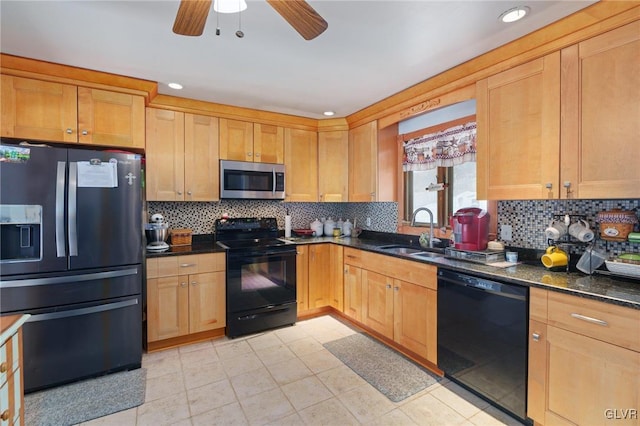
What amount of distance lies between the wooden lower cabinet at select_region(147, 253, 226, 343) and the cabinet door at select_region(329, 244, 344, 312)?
118 cm

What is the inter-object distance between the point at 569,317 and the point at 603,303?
0.17m

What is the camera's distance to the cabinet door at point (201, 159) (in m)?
3.07

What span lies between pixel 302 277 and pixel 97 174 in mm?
2053

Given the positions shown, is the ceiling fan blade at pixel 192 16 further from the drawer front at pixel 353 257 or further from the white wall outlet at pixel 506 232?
the white wall outlet at pixel 506 232

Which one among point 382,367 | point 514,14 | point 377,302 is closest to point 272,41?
point 514,14

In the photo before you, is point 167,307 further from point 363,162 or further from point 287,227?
point 363,162

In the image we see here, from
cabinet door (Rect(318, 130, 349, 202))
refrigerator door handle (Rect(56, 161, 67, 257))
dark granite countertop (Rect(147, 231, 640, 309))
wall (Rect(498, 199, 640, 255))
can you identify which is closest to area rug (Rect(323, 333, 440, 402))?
dark granite countertop (Rect(147, 231, 640, 309))

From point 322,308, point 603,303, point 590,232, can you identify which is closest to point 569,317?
point 603,303

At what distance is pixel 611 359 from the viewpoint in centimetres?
139

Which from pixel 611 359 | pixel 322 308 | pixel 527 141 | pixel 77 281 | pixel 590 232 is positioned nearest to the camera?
pixel 611 359

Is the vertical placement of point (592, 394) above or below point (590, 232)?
below

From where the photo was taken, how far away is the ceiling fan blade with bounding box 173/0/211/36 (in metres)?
1.20

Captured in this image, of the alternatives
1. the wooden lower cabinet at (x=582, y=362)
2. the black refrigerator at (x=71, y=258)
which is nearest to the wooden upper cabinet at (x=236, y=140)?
the black refrigerator at (x=71, y=258)

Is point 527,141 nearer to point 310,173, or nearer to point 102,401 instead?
point 310,173
